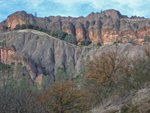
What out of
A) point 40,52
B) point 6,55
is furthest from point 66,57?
point 6,55

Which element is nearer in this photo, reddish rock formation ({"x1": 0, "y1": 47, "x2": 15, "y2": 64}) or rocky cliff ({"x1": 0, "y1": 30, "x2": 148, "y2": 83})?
rocky cliff ({"x1": 0, "y1": 30, "x2": 148, "y2": 83})

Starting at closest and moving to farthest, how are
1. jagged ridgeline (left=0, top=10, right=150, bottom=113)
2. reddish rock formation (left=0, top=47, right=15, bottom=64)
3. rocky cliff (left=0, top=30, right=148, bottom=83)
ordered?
1. jagged ridgeline (left=0, top=10, right=150, bottom=113)
2. rocky cliff (left=0, top=30, right=148, bottom=83)
3. reddish rock formation (left=0, top=47, right=15, bottom=64)

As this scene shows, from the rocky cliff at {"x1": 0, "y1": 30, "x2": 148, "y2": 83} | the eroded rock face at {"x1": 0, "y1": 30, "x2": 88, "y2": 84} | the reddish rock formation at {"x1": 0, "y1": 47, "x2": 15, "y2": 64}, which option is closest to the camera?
the rocky cliff at {"x1": 0, "y1": 30, "x2": 148, "y2": 83}

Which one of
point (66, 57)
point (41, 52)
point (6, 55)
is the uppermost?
point (41, 52)

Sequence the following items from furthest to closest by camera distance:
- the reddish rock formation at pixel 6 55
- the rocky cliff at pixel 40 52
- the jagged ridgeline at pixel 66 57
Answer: the reddish rock formation at pixel 6 55, the rocky cliff at pixel 40 52, the jagged ridgeline at pixel 66 57

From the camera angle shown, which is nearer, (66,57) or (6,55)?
(6,55)

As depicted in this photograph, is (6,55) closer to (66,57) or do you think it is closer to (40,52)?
(40,52)

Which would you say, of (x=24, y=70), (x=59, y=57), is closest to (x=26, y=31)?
(x=59, y=57)

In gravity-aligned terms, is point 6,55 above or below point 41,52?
below

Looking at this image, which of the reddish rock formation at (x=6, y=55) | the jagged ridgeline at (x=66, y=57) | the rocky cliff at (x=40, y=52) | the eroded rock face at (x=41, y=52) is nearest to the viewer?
the jagged ridgeline at (x=66, y=57)

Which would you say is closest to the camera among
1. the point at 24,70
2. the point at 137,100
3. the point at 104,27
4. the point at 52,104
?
the point at 137,100

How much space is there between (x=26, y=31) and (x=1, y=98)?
155m

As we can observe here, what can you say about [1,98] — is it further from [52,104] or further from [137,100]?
[52,104]

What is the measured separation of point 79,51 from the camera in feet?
551
